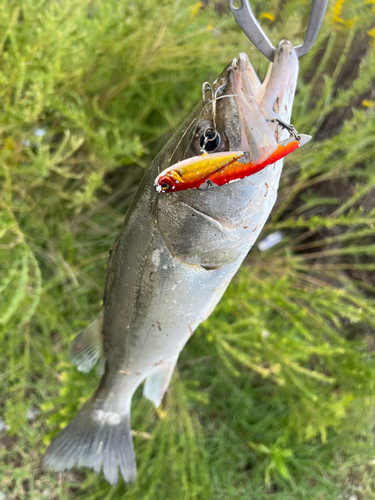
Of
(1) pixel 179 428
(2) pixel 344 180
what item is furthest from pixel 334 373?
(2) pixel 344 180

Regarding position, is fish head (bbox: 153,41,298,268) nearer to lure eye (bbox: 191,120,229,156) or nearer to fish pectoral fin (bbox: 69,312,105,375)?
lure eye (bbox: 191,120,229,156)

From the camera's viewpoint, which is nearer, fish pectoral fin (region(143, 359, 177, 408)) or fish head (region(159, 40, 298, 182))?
fish head (region(159, 40, 298, 182))

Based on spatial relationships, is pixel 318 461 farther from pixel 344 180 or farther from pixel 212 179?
pixel 212 179

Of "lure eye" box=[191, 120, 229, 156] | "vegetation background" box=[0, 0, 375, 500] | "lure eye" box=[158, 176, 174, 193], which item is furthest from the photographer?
"vegetation background" box=[0, 0, 375, 500]

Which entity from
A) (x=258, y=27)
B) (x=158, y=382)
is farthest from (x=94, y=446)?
(x=258, y=27)

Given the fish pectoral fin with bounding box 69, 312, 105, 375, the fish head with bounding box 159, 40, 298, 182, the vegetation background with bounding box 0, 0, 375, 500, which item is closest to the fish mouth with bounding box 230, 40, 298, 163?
the fish head with bounding box 159, 40, 298, 182

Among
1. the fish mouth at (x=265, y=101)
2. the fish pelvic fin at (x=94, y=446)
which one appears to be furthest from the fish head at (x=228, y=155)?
the fish pelvic fin at (x=94, y=446)
